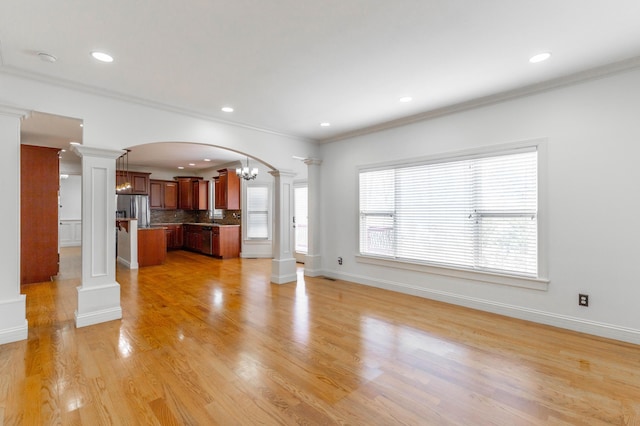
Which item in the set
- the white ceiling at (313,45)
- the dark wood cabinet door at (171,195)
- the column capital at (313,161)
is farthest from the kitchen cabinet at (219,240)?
the white ceiling at (313,45)

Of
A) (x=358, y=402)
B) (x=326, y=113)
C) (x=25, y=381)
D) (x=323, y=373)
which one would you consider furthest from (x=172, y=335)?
(x=326, y=113)

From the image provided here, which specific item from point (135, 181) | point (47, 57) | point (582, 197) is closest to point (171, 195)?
point (135, 181)

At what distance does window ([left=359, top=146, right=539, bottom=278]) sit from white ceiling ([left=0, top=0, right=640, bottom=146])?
94 cm

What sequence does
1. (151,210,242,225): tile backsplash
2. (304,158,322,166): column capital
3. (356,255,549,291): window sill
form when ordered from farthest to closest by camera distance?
(151,210,242,225): tile backsplash → (304,158,322,166): column capital → (356,255,549,291): window sill

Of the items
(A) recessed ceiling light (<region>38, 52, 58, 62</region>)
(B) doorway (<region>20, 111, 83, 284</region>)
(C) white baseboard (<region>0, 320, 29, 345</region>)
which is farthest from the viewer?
(B) doorway (<region>20, 111, 83, 284</region>)

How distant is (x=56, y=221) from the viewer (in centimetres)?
539

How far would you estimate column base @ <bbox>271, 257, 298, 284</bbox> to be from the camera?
5.36 meters

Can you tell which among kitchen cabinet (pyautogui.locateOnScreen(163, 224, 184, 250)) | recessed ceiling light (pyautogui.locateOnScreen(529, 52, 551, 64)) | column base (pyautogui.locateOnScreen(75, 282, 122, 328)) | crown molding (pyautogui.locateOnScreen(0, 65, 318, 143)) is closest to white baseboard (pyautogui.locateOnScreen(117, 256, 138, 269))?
kitchen cabinet (pyautogui.locateOnScreen(163, 224, 184, 250))

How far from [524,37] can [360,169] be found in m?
3.01

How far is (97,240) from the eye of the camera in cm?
342

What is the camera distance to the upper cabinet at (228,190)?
8.51m

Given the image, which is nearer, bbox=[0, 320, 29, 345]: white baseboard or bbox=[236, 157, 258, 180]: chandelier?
bbox=[0, 320, 29, 345]: white baseboard

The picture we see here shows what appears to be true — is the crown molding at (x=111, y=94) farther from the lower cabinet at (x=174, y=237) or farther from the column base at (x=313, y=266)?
the lower cabinet at (x=174, y=237)

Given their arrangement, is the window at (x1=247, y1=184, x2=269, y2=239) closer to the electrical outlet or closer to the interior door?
the interior door
